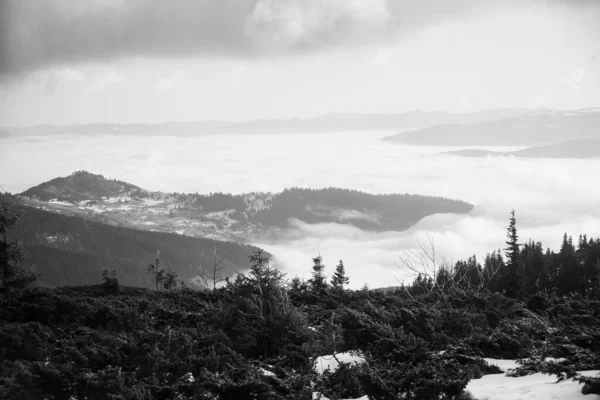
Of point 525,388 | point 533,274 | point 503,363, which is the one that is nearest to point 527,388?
point 525,388

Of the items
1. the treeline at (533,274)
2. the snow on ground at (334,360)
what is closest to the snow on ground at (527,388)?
the snow on ground at (334,360)

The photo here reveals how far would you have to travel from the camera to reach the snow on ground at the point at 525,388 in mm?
11227

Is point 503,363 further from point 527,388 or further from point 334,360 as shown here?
point 334,360

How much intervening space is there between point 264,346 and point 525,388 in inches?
353

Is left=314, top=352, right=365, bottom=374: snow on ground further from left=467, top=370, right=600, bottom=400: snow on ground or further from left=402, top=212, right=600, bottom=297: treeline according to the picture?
left=402, top=212, right=600, bottom=297: treeline

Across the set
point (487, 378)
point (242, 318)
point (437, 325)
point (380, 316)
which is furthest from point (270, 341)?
point (487, 378)

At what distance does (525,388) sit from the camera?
1199 centimetres

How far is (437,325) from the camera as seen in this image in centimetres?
1814

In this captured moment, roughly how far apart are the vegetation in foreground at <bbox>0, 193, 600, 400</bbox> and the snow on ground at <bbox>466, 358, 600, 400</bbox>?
0.35 meters

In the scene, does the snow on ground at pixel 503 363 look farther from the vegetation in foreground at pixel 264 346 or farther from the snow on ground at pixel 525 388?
the snow on ground at pixel 525 388

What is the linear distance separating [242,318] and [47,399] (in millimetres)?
8193

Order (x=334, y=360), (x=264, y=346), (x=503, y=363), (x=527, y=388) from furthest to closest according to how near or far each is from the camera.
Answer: (x=264, y=346), (x=334, y=360), (x=503, y=363), (x=527, y=388)

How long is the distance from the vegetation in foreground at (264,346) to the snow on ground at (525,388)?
1.15 feet

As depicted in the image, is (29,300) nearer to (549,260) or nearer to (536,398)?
(536,398)
